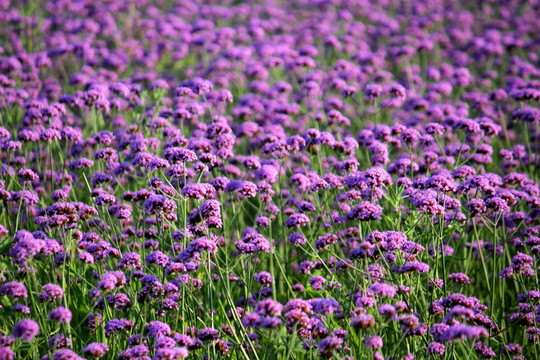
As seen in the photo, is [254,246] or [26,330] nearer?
[26,330]

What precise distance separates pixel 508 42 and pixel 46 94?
9656 millimetres

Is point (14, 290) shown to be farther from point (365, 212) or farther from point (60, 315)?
point (365, 212)

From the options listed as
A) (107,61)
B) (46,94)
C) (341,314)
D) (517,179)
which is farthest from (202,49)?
(341,314)

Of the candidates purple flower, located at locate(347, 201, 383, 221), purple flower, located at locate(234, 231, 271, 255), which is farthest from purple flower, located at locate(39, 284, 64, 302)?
purple flower, located at locate(347, 201, 383, 221)

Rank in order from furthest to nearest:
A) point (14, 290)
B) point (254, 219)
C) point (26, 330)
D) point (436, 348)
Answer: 1. point (254, 219)
2. point (436, 348)
3. point (14, 290)
4. point (26, 330)

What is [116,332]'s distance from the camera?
4.26 meters

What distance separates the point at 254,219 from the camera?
21.6 feet

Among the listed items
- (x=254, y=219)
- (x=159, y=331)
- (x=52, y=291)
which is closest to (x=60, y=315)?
(x=52, y=291)

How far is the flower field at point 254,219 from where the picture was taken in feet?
13.7

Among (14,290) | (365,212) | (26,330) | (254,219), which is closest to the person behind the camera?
(26,330)

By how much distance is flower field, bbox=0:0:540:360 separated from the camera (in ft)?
13.7

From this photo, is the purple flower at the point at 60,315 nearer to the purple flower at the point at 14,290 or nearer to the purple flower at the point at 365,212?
the purple flower at the point at 14,290

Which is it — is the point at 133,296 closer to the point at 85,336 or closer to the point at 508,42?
the point at 85,336

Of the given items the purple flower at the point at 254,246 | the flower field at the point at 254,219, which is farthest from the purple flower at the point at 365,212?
the purple flower at the point at 254,246
